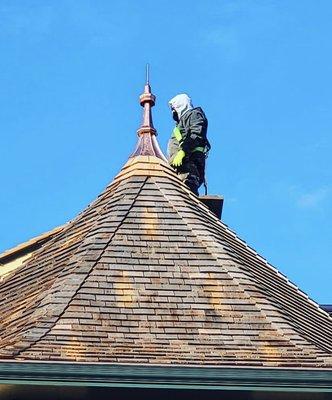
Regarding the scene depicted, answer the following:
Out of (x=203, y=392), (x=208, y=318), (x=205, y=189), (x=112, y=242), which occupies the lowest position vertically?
(x=203, y=392)

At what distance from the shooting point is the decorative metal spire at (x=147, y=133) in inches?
569

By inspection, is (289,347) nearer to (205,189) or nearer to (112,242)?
(112,242)

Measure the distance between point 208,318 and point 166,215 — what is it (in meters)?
1.66

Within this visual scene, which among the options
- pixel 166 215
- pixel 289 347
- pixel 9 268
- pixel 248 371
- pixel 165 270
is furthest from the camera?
pixel 9 268

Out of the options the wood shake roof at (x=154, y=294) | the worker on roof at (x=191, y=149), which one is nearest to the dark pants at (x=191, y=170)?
the worker on roof at (x=191, y=149)

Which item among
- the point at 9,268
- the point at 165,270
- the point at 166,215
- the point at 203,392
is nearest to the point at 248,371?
the point at 203,392

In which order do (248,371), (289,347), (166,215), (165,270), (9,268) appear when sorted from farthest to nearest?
(9,268), (166,215), (165,270), (289,347), (248,371)

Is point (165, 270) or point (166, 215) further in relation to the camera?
point (166, 215)

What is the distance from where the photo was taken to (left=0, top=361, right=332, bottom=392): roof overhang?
1061cm

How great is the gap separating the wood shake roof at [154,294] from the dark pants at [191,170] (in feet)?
3.93

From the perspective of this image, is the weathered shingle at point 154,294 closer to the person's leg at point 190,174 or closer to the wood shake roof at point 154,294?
the wood shake roof at point 154,294

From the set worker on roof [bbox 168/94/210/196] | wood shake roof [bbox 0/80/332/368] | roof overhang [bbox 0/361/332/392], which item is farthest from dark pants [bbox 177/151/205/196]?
roof overhang [bbox 0/361/332/392]

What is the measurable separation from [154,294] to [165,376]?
58.7 inches

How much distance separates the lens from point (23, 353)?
10.9 metres
